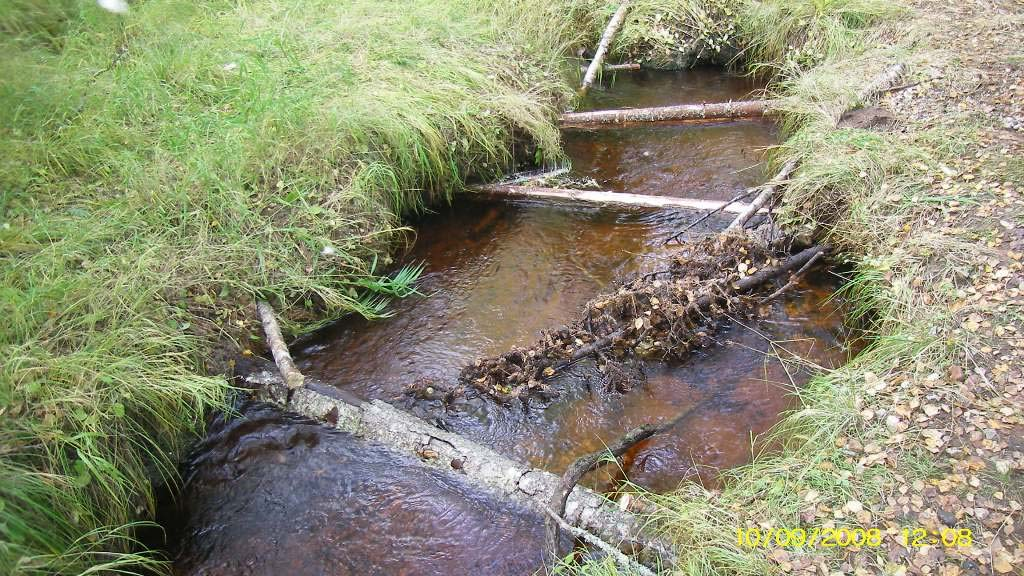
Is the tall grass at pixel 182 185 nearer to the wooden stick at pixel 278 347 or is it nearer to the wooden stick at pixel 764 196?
the wooden stick at pixel 278 347

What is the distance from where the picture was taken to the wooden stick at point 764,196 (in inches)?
170

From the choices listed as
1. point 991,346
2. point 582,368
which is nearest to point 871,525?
point 991,346

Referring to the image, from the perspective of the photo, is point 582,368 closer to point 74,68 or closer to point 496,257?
point 496,257

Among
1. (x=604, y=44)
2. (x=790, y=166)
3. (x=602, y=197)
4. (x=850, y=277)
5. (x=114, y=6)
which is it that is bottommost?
(x=850, y=277)

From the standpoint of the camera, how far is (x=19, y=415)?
2.60 m

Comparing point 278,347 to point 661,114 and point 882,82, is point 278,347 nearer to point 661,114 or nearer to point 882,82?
point 661,114

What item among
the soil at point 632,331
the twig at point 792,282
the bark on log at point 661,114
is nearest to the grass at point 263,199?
the twig at point 792,282

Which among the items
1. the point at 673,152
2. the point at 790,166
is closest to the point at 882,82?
the point at 790,166

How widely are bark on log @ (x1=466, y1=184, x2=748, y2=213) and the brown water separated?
0.40 meters

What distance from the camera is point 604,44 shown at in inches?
277

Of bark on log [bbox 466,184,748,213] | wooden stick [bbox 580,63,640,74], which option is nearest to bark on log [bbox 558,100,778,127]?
bark on log [bbox 466,184,748,213]

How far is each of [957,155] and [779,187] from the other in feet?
3.60
